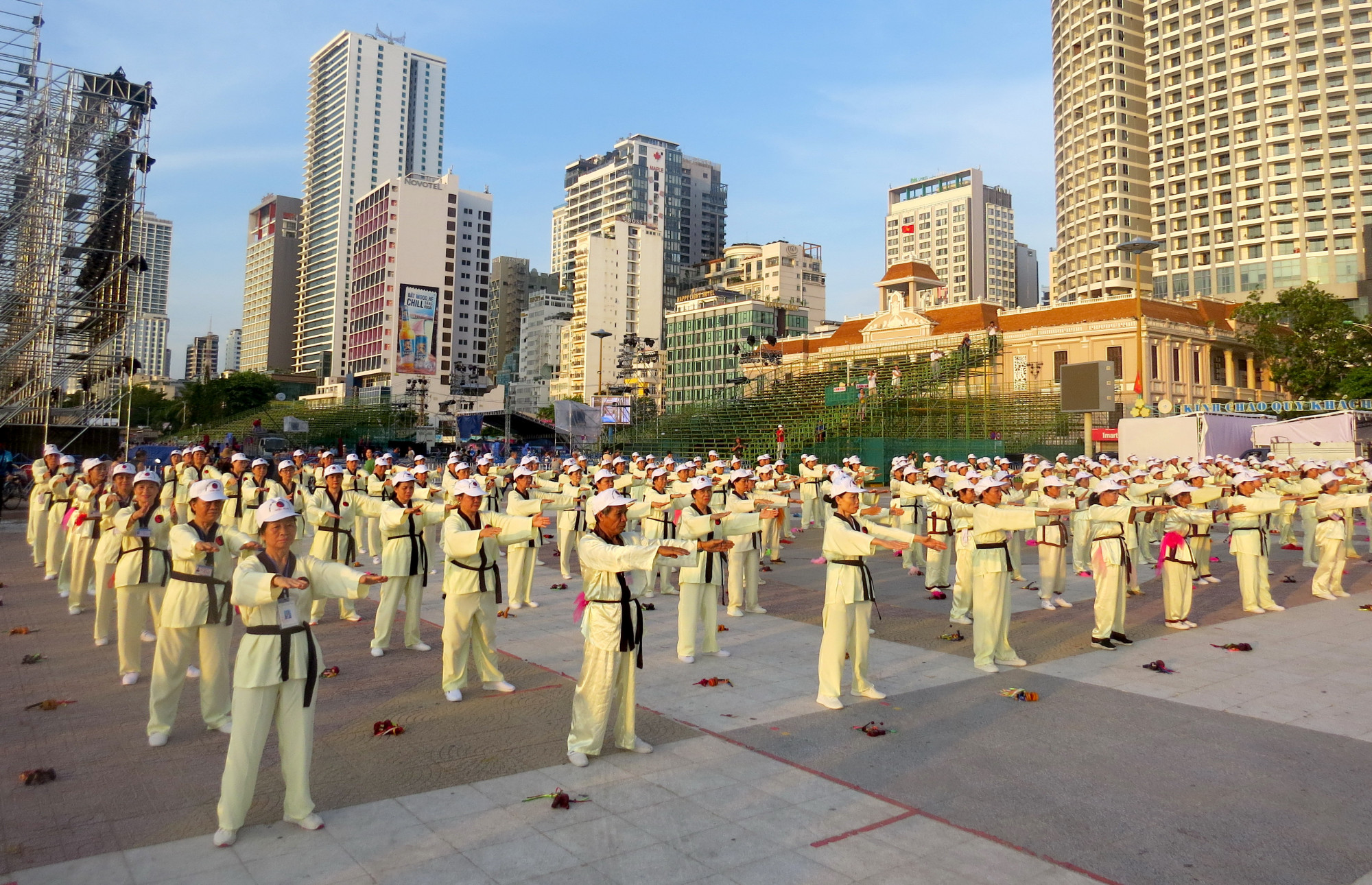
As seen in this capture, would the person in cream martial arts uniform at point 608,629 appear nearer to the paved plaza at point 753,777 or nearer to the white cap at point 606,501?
the white cap at point 606,501

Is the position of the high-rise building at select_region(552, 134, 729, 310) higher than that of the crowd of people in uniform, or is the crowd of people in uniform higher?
the high-rise building at select_region(552, 134, 729, 310)

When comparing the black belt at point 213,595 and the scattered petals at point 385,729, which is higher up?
the black belt at point 213,595

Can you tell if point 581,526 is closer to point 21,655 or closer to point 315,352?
point 21,655

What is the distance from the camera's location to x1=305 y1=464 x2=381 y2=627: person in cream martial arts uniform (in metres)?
10.4

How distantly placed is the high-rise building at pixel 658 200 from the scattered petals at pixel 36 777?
125826 mm

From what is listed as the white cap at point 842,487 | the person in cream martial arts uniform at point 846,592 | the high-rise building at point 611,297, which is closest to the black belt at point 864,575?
the person in cream martial arts uniform at point 846,592

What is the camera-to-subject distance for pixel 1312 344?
5350cm

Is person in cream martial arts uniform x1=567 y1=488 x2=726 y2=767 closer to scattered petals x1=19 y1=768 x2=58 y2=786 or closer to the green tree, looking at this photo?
scattered petals x1=19 y1=768 x2=58 y2=786

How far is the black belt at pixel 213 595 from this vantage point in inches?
250

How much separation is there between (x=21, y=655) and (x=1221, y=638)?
13312 mm

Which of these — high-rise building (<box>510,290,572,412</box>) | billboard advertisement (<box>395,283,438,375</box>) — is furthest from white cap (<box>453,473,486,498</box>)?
high-rise building (<box>510,290,572,412</box>)

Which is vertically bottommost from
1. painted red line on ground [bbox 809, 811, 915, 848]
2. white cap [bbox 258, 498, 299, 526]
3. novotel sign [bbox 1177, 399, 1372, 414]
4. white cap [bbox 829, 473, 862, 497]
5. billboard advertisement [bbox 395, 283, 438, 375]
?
painted red line on ground [bbox 809, 811, 915, 848]

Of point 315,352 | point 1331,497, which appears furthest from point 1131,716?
point 315,352

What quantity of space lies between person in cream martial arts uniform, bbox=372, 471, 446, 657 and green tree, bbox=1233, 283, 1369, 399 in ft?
198
